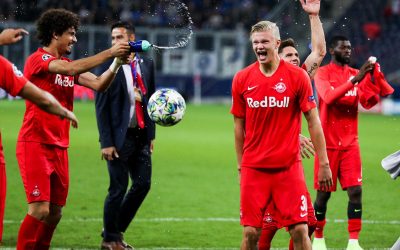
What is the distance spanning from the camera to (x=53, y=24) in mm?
8133

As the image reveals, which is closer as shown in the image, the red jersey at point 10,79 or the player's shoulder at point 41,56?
the red jersey at point 10,79

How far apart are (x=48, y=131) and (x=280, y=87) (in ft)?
7.01

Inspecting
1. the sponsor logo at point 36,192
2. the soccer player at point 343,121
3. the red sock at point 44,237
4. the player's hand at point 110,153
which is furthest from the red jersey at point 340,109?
the sponsor logo at point 36,192

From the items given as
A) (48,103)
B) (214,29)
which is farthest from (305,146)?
(214,29)

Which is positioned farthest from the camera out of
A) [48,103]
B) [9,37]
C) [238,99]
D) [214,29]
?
[214,29]

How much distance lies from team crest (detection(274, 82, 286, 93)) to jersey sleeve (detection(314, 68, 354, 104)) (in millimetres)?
2395

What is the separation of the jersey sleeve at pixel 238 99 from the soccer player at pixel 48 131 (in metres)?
0.94

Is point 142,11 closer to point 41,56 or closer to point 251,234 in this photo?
point 41,56

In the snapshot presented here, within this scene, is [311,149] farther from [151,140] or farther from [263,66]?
[151,140]

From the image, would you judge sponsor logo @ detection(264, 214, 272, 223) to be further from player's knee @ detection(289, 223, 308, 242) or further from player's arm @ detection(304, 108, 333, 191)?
player's arm @ detection(304, 108, 333, 191)

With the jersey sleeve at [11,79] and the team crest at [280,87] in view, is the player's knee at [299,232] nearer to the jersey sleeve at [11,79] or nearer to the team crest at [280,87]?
the team crest at [280,87]

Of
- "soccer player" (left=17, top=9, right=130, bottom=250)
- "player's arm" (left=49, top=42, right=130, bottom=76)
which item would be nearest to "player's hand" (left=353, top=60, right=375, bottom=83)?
"soccer player" (left=17, top=9, right=130, bottom=250)

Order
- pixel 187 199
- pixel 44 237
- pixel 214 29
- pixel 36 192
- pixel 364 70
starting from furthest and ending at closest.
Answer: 1. pixel 214 29
2. pixel 187 199
3. pixel 364 70
4. pixel 44 237
5. pixel 36 192

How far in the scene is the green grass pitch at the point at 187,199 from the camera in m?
10.4
